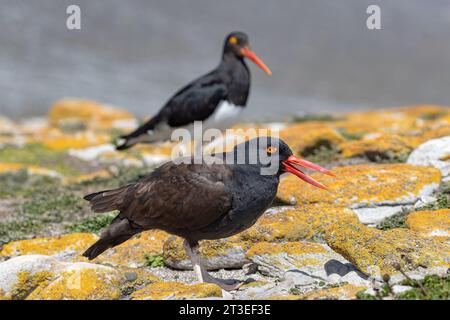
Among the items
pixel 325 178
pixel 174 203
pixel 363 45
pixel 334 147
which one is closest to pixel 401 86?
pixel 363 45

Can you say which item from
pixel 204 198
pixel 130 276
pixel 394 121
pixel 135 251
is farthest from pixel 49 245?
pixel 394 121

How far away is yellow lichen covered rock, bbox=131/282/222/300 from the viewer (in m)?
4.86

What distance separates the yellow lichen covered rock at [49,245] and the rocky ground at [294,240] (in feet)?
0.04

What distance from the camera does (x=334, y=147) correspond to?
9711 millimetres

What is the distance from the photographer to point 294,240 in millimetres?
6250

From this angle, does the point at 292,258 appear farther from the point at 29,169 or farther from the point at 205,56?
the point at 205,56

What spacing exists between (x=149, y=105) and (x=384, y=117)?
14.5 m

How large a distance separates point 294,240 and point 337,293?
4.82ft

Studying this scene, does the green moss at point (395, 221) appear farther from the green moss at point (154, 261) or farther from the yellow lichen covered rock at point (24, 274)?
the yellow lichen covered rock at point (24, 274)

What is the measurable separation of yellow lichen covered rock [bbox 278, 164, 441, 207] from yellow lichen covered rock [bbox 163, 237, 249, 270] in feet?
3.54

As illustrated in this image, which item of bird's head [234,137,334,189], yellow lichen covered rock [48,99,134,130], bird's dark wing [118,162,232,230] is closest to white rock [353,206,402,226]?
bird's head [234,137,334,189]

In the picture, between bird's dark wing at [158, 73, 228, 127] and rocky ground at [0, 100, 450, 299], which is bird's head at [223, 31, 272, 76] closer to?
bird's dark wing at [158, 73, 228, 127]
